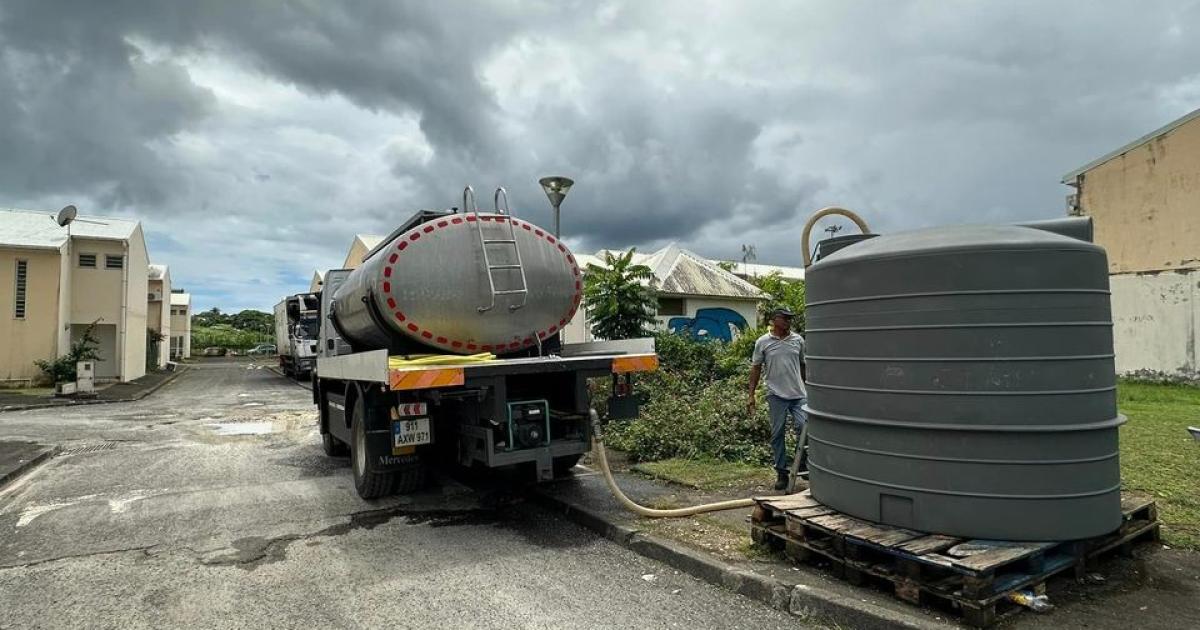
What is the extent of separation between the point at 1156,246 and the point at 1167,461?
1407 centimetres

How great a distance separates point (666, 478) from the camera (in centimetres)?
706

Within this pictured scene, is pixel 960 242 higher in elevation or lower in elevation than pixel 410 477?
higher

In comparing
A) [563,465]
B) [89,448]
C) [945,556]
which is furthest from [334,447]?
[945,556]

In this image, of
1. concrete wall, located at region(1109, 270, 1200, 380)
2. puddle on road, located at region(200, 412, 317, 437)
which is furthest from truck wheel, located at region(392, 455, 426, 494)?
concrete wall, located at region(1109, 270, 1200, 380)

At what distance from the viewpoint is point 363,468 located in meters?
6.91

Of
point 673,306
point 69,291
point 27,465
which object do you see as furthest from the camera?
point 69,291

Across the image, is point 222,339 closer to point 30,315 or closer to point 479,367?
point 30,315

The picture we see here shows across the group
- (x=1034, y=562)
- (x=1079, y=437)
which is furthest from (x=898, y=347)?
(x=1034, y=562)

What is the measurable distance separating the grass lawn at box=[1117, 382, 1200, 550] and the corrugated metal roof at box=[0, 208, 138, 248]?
2824 cm

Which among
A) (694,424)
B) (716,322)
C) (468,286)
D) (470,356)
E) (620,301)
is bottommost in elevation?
(694,424)

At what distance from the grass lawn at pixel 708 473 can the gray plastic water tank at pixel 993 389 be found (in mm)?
2669

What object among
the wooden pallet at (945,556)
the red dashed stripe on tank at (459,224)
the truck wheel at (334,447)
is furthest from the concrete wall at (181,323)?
the wooden pallet at (945,556)

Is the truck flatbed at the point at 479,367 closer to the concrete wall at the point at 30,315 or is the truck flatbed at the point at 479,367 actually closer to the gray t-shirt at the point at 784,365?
the gray t-shirt at the point at 784,365

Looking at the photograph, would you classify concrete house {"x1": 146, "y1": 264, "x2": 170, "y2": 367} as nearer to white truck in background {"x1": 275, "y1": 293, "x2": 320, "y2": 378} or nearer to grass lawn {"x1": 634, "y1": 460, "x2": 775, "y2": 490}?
white truck in background {"x1": 275, "y1": 293, "x2": 320, "y2": 378}
